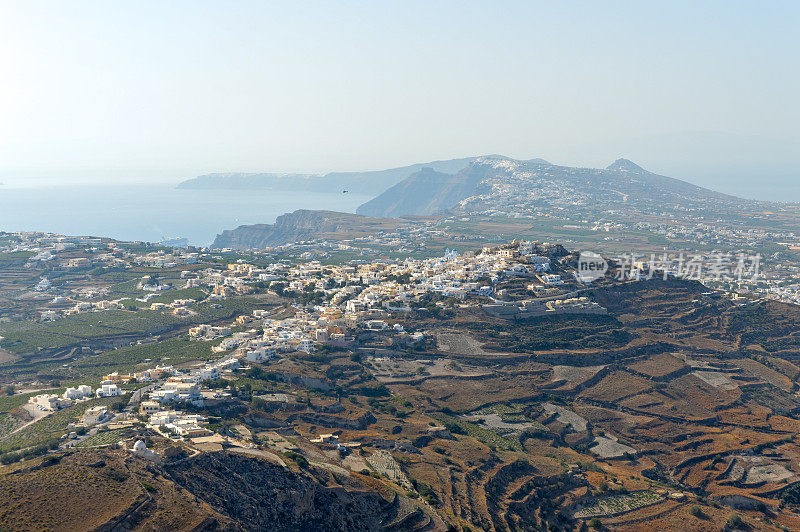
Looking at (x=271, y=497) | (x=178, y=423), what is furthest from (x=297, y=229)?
(x=271, y=497)

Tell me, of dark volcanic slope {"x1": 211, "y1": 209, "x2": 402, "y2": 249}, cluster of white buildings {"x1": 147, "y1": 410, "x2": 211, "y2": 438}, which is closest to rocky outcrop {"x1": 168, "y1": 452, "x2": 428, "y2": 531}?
cluster of white buildings {"x1": 147, "y1": 410, "x2": 211, "y2": 438}

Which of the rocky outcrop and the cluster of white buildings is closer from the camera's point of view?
the rocky outcrop

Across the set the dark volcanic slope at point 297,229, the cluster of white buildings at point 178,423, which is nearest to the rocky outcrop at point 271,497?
the cluster of white buildings at point 178,423

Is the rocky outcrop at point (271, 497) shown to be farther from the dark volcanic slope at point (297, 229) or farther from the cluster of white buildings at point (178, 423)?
the dark volcanic slope at point (297, 229)

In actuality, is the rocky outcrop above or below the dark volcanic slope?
above

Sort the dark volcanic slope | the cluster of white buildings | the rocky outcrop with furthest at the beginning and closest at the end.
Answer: the dark volcanic slope, the cluster of white buildings, the rocky outcrop

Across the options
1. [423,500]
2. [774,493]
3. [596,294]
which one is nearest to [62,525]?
[423,500]

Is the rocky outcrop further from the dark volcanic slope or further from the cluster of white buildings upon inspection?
the dark volcanic slope

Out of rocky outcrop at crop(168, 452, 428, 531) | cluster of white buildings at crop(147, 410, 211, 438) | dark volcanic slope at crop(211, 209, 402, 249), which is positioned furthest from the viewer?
dark volcanic slope at crop(211, 209, 402, 249)

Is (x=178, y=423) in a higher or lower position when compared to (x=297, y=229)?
higher

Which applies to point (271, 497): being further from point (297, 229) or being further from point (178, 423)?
point (297, 229)

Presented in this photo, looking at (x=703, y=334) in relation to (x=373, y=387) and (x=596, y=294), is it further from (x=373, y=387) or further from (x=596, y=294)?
(x=373, y=387)
